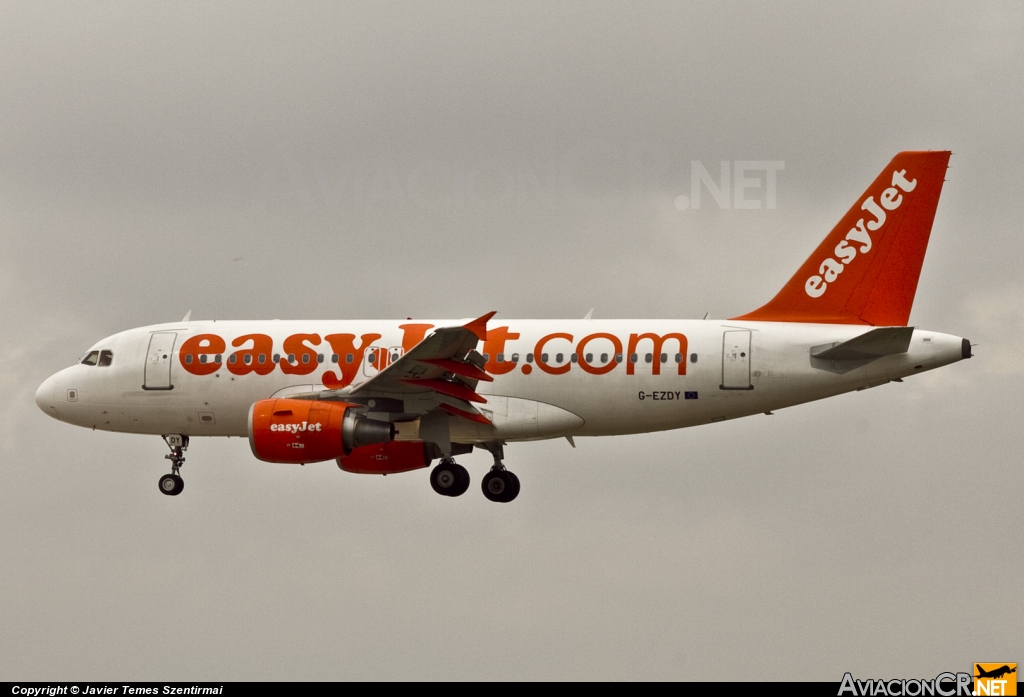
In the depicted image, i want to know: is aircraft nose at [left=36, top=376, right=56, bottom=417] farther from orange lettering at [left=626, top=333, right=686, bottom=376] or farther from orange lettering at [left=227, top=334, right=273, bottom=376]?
orange lettering at [left=626, top=333, right=686, bottom=376]

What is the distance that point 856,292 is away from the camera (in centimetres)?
4772

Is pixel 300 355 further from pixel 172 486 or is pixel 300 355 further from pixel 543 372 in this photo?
pixel 543 372

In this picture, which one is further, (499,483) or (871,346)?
(499,483)

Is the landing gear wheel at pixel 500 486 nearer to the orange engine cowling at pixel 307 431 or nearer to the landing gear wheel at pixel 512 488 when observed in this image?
the landing gear wheel at pixel 512 488

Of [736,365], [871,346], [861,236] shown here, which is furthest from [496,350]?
[861,236]

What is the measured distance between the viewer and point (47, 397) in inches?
2112

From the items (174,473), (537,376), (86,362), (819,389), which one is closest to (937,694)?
(819,389)

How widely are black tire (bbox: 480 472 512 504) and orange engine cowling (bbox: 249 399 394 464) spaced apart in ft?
16.1

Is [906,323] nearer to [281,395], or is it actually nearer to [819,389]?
[819,389]

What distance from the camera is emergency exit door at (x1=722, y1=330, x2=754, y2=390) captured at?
46.8 m

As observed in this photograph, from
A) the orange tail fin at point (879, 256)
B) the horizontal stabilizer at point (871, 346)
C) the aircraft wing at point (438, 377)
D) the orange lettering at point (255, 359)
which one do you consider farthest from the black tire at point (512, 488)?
the horizontal stabilizer at point (871, 346)

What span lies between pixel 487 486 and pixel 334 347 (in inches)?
243

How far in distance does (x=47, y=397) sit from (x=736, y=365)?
72.2ft

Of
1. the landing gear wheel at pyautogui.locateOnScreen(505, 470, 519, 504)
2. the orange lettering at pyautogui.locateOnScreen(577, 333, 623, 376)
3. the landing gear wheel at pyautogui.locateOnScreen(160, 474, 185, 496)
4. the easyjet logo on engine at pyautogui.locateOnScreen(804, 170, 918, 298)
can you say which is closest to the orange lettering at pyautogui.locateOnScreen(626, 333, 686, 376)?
the orange lettering at pyautogui.locateOnScreen(577, 333, 623, 376)
